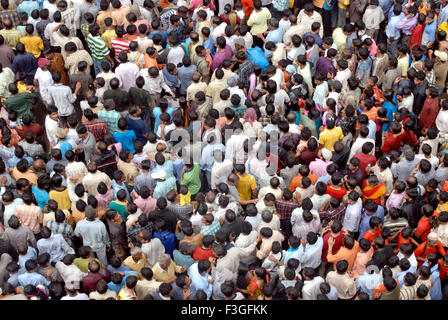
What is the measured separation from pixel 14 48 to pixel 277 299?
30.4ft

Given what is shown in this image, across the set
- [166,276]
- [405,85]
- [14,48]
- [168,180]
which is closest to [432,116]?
[405,85]

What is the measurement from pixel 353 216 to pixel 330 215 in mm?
417

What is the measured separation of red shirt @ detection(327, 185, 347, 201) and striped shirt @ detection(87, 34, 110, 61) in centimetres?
654

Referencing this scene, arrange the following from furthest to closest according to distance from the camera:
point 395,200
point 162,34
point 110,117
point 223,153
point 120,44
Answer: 1. point 162,34
2. point 120,44
3. point 110,117
4. point 223,153
5. point 395,200

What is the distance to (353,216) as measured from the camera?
12.6 metres

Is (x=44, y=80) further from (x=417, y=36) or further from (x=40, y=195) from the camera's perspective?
(x=417, y=36)

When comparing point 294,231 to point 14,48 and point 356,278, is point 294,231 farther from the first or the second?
point 14,48

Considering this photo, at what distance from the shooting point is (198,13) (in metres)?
16.6

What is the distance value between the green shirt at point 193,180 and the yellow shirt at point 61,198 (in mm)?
2191

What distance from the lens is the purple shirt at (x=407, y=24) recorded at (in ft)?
55.2

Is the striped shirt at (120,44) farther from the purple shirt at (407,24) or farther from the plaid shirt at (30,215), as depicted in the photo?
the purple shirt at (407,24)

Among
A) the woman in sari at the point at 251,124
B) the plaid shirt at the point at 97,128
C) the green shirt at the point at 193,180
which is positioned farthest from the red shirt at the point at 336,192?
the plaid shirt at the point at 97,128

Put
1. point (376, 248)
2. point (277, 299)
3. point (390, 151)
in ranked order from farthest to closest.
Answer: point (390, 151) → point (376, 248) → point (277, 299)

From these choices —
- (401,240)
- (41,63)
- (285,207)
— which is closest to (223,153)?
(285,207)
